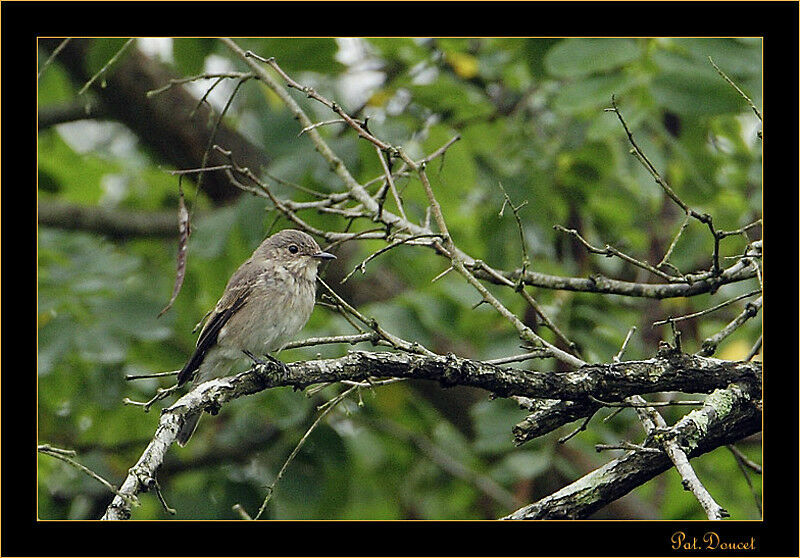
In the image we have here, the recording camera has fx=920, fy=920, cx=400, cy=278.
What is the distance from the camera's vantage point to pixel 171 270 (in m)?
8.62

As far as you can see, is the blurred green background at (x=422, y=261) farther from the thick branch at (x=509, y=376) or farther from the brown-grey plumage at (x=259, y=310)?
the thick branch at (x=509, y=376)

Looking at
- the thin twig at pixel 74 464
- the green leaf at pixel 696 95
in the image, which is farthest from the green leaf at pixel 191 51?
the thin twig at pixel 74 464

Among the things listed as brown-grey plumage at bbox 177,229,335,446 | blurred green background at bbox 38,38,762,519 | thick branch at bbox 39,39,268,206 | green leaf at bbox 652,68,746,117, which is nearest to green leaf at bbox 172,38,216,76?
blurred green background at bbox 38,38,762,519

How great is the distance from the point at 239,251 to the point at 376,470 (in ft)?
8.37

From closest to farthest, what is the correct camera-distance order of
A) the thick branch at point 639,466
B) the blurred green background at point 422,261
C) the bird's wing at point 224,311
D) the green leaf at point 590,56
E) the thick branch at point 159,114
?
1. the thick branch at point 639,466
2. the bird's wing at point 224,311
3. the green leaf at point 590,56
4. the blurred green background at point 422,261
5. the thick branch at point 159,114

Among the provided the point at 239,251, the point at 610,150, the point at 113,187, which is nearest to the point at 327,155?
the point at 239,251

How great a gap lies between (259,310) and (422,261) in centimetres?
307

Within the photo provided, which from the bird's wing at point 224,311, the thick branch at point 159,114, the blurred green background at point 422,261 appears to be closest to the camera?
the bird's wing at point 224,311

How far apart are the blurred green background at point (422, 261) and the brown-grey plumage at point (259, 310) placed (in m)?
A: 0.46

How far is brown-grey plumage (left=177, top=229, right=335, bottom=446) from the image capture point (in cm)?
532

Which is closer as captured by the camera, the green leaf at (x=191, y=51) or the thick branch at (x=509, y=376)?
the thick branch at (x=509, y=376)

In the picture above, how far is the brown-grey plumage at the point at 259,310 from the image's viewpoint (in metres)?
5.32

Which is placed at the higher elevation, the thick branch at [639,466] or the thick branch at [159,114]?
the thick branch at [159,114]

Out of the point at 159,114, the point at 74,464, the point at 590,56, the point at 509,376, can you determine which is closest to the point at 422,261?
the point at 159,114
